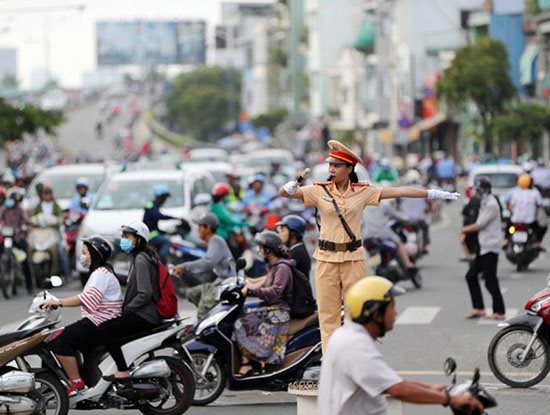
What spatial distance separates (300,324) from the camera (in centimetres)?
1362

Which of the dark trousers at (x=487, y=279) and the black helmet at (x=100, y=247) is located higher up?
the black helmet at (x=100, y=247)

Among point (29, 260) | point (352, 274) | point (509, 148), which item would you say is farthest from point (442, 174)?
point (352, 274)

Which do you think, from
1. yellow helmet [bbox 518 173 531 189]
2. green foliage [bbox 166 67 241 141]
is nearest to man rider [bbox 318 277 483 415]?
yellow helmet [bbox 518 173 531 189]

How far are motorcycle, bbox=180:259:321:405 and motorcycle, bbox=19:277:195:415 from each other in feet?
2.58

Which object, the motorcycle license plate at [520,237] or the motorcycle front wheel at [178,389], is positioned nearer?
the motorcycle front wheel at [178,389]

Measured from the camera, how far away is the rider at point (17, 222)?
79.2ft

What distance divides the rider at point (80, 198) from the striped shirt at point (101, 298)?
15146 millimetres

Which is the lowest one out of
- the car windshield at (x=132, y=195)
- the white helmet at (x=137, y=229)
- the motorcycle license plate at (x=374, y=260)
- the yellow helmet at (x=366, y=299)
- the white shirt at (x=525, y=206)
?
the motorcycle license plate at (x=374, y=260)

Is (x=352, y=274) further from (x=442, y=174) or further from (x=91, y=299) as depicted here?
(x=442, y=174)

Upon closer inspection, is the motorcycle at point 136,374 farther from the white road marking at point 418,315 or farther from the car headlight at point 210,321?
the white road marking at point 418,315

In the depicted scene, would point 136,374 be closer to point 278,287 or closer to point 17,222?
point 278,287

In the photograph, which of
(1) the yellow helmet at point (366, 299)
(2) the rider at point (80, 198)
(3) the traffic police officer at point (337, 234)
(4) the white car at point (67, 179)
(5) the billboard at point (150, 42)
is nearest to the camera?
(1) the yellow helmet at point (366, 299)

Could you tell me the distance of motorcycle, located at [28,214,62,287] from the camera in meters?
24.8

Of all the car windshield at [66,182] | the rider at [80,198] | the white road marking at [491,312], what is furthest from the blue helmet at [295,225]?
the car windshield at [66,182]
